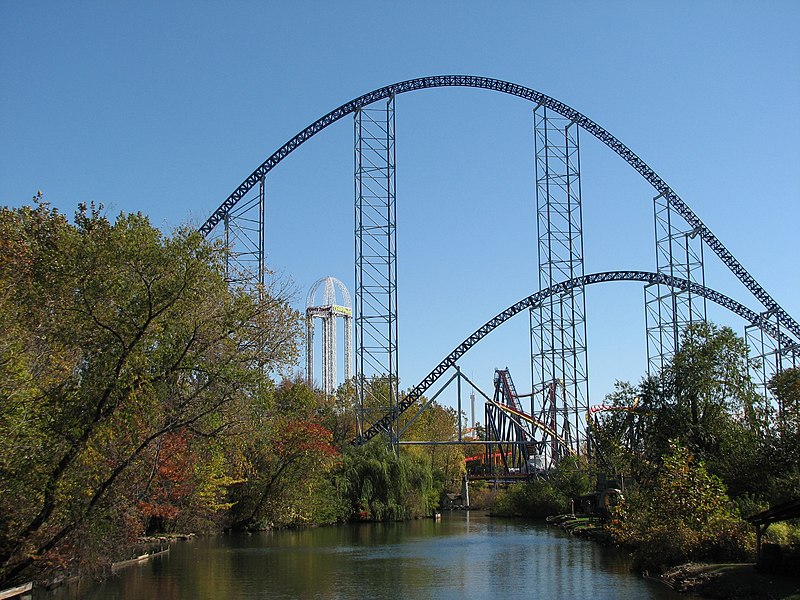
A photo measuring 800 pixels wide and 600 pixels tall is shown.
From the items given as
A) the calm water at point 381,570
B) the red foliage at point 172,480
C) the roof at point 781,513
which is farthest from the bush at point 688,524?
the red foliage at point 172,480

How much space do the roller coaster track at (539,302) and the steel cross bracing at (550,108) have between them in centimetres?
91

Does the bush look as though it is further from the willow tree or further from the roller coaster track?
the roller coaster track

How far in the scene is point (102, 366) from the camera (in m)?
14.7

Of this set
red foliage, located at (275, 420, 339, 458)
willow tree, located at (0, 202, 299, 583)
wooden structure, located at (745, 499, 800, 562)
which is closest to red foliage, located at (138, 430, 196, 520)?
willow tree, located at (0, 202, 299, 583)

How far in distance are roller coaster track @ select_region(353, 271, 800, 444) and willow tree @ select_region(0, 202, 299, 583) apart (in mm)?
25224

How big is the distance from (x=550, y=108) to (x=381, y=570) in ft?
78.7

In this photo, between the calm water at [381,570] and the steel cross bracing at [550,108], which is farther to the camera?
the steel cross bracing at [550,108]

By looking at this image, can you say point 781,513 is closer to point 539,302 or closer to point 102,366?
point 102,366

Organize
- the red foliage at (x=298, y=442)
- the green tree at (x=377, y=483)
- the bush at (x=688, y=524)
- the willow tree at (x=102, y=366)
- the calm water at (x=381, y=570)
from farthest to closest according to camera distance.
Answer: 1. the green tree at (x=377, y=483)
2. the red foliage at (x=298, y=442)
3. the bush at (x=688, y=524)
4. the calm water at (x=381, y=570)
5. the willow tree at (x=102, y=366)

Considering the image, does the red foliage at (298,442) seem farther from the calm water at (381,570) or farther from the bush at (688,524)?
the bush at (688,524)

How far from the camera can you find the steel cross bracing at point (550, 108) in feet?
119

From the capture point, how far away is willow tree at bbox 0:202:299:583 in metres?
14.4

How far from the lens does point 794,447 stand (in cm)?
2181

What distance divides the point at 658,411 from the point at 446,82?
16554 mm
